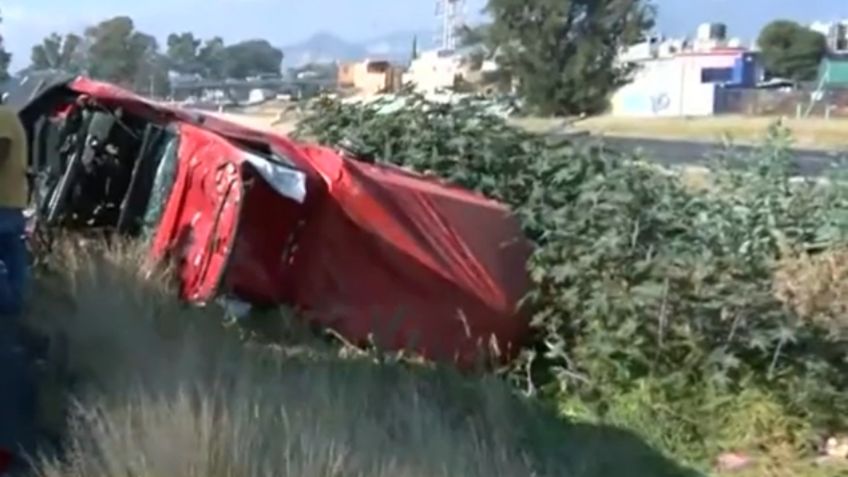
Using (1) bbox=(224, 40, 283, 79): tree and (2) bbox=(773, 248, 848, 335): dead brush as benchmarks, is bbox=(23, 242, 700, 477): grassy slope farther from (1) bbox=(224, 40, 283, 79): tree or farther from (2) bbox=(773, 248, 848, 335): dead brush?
(1) bbox=(224, 40, 283, 79): tree

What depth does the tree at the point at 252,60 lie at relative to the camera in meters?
41.5

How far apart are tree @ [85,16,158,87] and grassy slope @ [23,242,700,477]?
18480 millimetres

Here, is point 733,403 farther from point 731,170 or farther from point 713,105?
point 713,105

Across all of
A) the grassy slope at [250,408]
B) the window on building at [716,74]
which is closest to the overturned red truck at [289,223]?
the grassy slope at [250,408]

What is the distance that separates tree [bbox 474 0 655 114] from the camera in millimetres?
54594

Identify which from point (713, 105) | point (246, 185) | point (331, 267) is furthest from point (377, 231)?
point (713, 105)

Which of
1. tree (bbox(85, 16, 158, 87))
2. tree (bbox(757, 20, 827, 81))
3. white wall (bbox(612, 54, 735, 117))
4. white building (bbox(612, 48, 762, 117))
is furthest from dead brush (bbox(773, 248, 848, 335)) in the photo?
tree (bbox(757, 20, 827, 81))

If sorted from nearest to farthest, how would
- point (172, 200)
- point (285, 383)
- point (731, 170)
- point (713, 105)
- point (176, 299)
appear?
point (285, 383), point (176, 299), point (172, 200), point (731, 170), point (713, 105)

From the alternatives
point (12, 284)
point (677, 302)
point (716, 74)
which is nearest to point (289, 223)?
point (677, 302)

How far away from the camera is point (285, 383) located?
6.03 m

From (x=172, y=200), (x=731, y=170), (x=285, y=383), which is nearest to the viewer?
(x=285, y=383)

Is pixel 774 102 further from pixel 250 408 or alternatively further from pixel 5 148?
pixel 5 148

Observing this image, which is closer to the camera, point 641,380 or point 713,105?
point 641,380

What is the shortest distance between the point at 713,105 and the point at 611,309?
6420 cm
